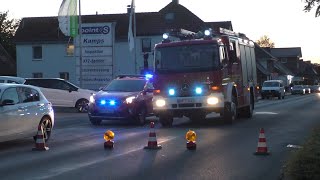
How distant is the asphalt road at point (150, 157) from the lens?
9156 millimetres

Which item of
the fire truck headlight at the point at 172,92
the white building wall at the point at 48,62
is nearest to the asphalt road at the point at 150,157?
the fire truck headlight at the point at 172,92

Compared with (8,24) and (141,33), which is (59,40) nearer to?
(141,33)

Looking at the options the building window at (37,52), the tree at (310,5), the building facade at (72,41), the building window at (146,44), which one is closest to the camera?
the tree at (310,5)

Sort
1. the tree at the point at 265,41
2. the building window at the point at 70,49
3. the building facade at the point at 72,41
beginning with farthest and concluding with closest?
the tree at the point at 265,41 < the building facade at the point at 72,41 < the building window at the point at 70,49

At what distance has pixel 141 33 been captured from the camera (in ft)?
187

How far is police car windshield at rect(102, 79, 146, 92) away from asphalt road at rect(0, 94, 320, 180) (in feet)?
10.9

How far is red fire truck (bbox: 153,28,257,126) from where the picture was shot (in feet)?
58.2

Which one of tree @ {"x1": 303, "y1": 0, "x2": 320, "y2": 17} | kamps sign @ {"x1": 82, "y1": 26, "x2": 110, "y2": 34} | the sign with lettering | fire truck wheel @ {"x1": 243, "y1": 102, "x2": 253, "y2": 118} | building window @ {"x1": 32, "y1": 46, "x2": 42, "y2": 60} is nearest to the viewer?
tree @ {"x1": 303, "y1": 0, "x2": 320, "y2": 17}

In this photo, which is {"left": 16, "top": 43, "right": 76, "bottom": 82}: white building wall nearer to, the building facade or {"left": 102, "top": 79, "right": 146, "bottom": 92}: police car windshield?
the building facade

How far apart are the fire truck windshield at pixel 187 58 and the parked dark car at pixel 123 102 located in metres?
1.74

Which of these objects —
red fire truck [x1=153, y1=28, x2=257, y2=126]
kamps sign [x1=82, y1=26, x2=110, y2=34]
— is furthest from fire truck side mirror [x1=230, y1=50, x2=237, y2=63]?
kamps sign [x1=82, y1=26, x2=110, y2=34]

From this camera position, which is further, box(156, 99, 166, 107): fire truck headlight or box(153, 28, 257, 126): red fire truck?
box(156, 99, 166, 107): fire truck headlight

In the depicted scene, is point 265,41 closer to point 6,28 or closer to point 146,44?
point 6,28

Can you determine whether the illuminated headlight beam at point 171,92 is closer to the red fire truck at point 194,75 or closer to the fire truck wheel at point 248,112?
the red fire truck at point 194,75
